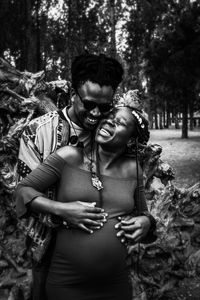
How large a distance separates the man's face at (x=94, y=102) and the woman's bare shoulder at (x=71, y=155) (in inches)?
8.0

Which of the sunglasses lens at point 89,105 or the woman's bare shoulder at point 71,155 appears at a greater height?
the sunglasses lens at point 89,105

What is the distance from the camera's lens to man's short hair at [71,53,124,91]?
7.68 ft

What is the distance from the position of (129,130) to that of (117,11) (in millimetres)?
25164

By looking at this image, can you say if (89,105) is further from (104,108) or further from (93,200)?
(93,200)

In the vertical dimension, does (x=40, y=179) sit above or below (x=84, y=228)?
above

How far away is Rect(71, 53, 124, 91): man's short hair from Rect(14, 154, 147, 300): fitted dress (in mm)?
573

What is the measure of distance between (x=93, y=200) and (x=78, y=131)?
683 mm

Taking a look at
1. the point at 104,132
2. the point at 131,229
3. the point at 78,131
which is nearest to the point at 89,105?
the point at 104,132

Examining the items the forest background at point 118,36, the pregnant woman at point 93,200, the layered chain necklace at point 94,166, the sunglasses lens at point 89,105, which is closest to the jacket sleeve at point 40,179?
the pregnant woman at point 93,200

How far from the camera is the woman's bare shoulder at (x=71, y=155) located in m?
2.14

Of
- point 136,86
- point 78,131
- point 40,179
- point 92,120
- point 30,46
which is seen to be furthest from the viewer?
point 136,86

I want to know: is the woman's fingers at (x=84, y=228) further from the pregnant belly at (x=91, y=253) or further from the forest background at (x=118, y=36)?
the forest background at (x=118, y=36)

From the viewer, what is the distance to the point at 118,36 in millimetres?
28281

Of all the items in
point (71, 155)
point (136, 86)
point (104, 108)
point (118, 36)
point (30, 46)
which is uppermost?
point (118, 36)
